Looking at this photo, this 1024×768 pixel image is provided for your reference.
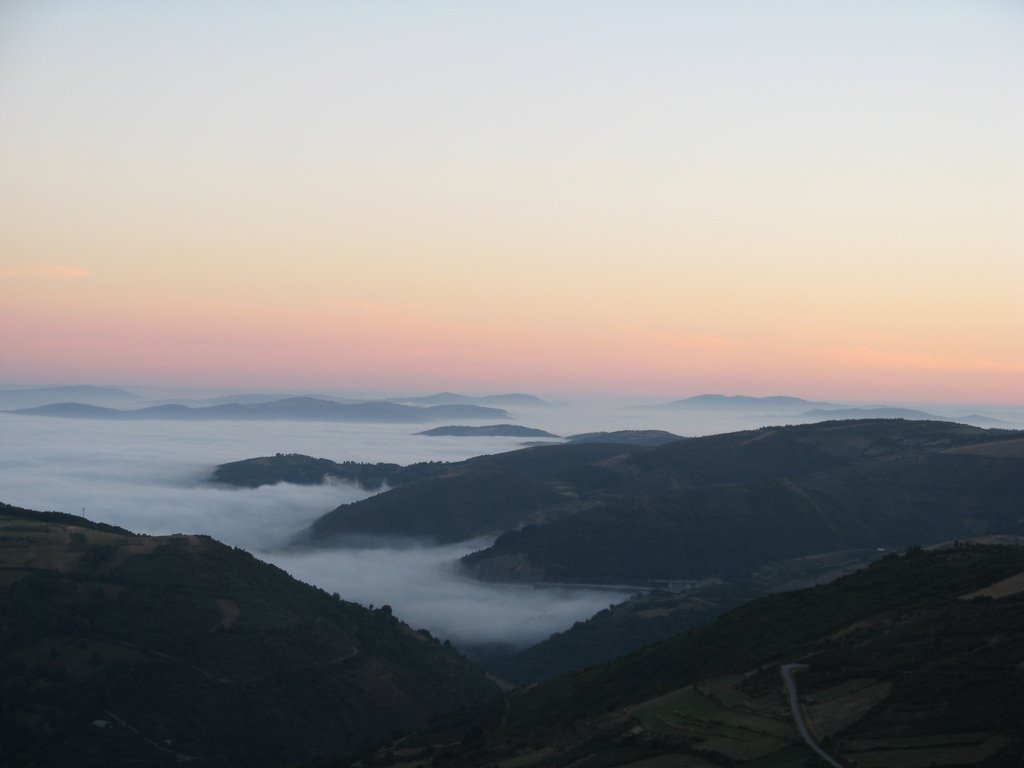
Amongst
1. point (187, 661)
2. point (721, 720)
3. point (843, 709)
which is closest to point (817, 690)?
point (843, 709)

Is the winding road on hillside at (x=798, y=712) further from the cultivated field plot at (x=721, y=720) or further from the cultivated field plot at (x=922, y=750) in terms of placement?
the cultivated field plot at (x=922, y=750)

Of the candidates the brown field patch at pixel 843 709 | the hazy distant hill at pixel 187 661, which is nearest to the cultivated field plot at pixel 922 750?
the brown field patch at pixel 843 709

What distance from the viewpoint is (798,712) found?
167 feet

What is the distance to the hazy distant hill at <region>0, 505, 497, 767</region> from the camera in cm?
8588

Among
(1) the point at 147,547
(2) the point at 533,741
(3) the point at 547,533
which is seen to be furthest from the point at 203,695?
(3) the point at 547,533

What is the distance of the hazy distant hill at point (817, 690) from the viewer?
43.7 meters

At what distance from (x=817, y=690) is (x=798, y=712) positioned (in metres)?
3.49

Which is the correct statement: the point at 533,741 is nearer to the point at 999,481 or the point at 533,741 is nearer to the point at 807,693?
the point at 807,693

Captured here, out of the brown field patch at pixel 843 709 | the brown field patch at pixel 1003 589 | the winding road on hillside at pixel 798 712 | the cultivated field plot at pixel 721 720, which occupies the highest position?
the brown field patch at pixel 1003 589

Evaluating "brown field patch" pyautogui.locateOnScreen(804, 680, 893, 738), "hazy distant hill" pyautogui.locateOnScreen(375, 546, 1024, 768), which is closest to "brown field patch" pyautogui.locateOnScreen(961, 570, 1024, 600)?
"hazy distant hill" pyautogui.locateOnScreen(375, 546, 1024, 768)

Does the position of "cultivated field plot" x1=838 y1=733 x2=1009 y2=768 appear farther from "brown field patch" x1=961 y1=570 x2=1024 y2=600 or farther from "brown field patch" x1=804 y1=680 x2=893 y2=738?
"brown field patch" x1=961 y1=570 x2=1024 y2=600

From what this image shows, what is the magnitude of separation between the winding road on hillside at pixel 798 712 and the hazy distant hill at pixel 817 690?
0.36m

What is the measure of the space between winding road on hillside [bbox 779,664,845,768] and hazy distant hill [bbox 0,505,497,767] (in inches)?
1425

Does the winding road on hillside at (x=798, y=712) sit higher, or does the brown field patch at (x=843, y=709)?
the brown field patch at (x=843, y=709)
